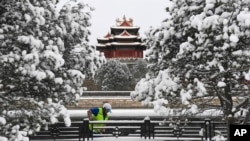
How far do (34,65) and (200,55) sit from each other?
3.32 meters

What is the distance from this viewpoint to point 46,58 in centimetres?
759

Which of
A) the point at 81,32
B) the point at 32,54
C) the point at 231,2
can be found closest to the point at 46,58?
the point at 32,54

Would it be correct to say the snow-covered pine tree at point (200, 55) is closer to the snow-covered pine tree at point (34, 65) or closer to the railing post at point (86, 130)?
the snow-covered pine tree at point (34, 65)

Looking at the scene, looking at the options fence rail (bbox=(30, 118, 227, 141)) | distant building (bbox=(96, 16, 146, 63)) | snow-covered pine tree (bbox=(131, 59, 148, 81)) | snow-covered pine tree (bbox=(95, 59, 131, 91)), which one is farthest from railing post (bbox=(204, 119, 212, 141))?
distant building (bbox=(96, 16, 146, 63))

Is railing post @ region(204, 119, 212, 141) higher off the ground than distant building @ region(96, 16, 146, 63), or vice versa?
distant building @ region(96, 16, 146, 63)

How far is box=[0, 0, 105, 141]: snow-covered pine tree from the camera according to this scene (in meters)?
7.64

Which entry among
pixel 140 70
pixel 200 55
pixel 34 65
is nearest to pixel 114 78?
pixel 140 70

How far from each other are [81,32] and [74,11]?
1.52 feet

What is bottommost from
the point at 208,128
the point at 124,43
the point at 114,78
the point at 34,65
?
the point at 208,128

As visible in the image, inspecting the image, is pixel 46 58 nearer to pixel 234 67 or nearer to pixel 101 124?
pixel 234 67

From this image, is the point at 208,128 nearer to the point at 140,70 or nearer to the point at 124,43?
the point at 140,70

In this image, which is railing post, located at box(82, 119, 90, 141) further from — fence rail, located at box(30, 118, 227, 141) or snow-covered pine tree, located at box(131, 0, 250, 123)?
snow-covered pine tree, located at box(131, 0, 250, 123)

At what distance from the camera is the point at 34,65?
24.4 ft

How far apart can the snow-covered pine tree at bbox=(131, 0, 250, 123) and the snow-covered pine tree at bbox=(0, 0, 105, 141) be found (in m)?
1.82
